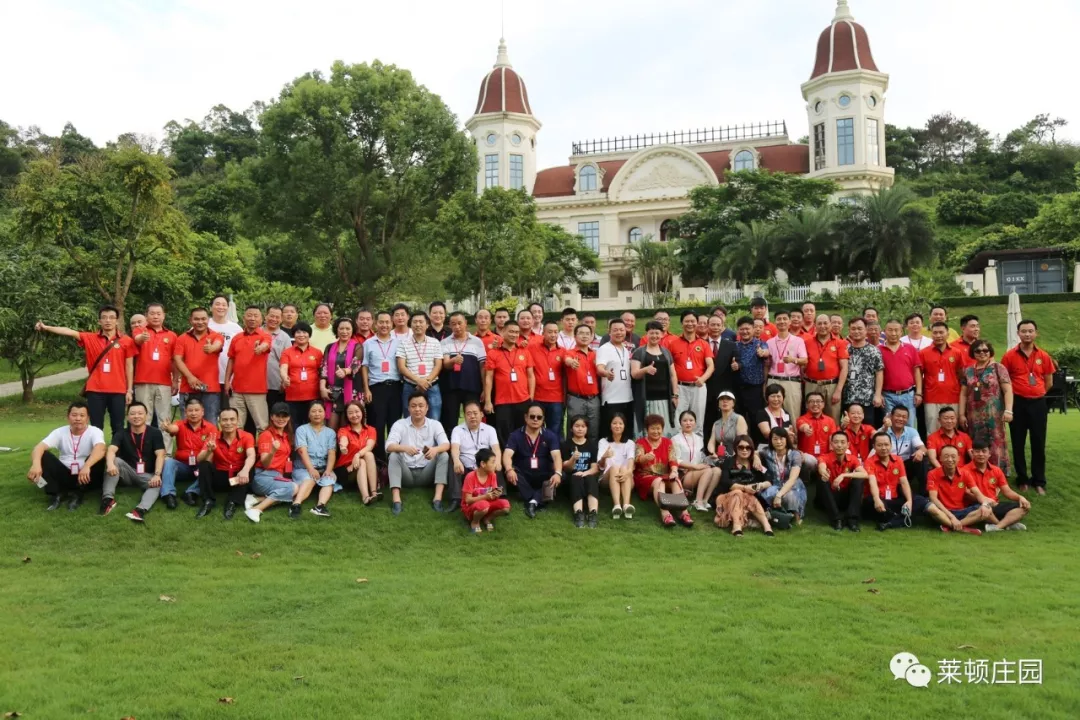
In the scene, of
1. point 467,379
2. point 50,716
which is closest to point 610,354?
point 467,379

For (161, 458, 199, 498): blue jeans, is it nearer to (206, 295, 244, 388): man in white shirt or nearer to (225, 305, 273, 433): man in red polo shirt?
(225, 305, 273, 433): man in red polo shirt

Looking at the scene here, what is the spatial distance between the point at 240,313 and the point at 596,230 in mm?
26482

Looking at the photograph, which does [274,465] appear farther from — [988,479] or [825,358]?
[988,479]

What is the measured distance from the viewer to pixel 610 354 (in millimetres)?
8383

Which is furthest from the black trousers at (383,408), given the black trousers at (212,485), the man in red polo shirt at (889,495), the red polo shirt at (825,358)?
the man in red polo shirt at (889,495)

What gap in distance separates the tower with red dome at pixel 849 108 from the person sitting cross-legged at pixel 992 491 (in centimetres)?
3885

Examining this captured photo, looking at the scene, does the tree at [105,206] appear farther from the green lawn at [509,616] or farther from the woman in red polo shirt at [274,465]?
the woman in red polo shirt at [274,465]

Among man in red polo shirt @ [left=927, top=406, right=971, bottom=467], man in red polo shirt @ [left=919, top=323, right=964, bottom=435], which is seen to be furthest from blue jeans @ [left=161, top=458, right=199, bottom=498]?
man in red polo shirt @ [left=919, top=323, right=964, bottom=435]

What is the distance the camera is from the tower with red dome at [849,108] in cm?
4388

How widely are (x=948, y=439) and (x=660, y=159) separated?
136 ft

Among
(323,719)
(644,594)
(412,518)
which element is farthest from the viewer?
(412,518)

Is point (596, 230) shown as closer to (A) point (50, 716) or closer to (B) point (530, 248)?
(B) point (530, 248)

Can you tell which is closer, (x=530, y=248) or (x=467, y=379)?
(x=467, y=379)

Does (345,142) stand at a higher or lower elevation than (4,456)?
higher
